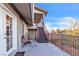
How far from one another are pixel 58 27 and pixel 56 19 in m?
0.93

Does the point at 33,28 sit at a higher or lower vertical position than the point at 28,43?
higher

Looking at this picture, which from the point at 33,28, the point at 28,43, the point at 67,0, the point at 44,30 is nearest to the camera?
the point at 67,0

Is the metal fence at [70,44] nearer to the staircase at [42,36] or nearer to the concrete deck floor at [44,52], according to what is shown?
the concrete deck floor at [44,52]

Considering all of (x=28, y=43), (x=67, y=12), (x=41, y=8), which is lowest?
(x=28, y=43)

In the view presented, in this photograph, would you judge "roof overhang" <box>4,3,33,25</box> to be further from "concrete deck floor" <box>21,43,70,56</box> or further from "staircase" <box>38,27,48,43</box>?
"staircase" <box>38,27,48,43</box>

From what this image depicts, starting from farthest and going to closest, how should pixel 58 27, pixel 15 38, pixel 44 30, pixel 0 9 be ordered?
pixel 44 30 → pixel 58 27 → pixel 15 38 → pixel 0 9

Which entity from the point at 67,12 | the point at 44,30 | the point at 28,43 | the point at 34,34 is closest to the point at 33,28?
the point at 34,34

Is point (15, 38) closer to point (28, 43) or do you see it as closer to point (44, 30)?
point (28, 43)

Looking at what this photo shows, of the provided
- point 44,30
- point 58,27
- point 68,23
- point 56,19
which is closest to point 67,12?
point 68,23

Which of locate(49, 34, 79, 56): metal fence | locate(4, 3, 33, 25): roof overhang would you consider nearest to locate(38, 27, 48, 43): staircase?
locate(49, 34, 79, 56): metal fence

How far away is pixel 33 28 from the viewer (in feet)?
45.2

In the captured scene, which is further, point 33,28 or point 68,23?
point 33,28

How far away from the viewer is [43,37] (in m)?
11.3

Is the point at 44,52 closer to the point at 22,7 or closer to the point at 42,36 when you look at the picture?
the point at 22,7
